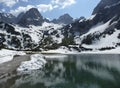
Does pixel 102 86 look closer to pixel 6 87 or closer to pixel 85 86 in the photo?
pixel 85 86

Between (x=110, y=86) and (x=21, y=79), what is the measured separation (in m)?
22.9

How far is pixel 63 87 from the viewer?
147 ft

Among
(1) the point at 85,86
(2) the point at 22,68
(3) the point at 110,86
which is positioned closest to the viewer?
(3) the point at 110,86

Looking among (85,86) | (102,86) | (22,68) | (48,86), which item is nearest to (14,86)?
(48,86)

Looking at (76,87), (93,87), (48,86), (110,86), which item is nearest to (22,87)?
(48,86)

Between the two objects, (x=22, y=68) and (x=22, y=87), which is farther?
(x=22, y=68)

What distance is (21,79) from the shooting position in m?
55.8

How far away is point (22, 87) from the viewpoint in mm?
45031

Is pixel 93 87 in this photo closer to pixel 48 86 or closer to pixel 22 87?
pixel 48 86

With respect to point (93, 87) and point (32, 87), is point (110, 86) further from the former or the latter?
point (32, 87)

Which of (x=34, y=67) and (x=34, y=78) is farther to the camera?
(x=34, y=67)

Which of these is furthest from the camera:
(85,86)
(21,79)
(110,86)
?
(21,79)

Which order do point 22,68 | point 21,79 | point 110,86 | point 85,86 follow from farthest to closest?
point 22,68
point 21,79
point 85,86
point 110,86

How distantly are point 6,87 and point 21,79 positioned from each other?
11.4 meters
